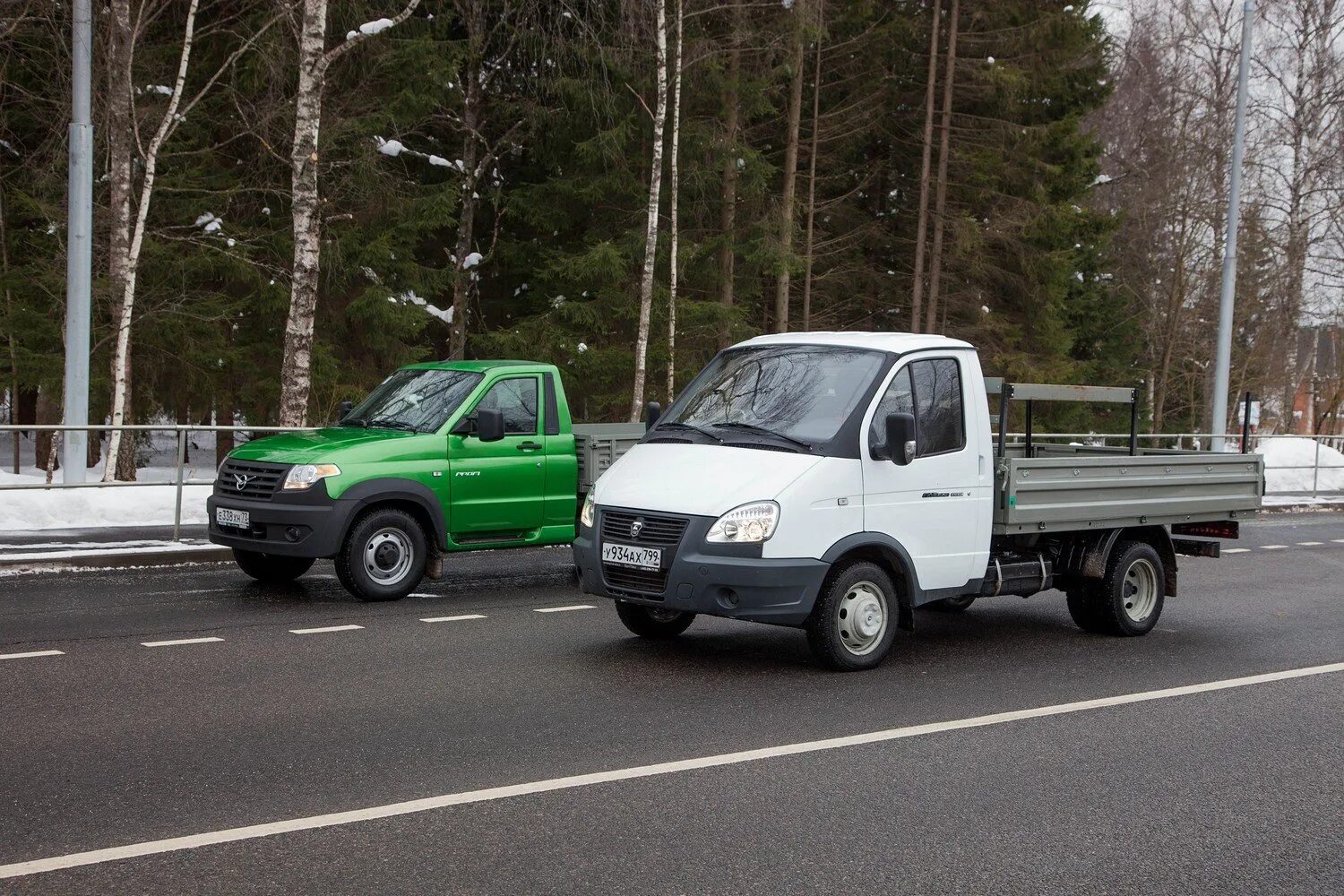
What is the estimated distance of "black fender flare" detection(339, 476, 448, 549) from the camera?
11109mm

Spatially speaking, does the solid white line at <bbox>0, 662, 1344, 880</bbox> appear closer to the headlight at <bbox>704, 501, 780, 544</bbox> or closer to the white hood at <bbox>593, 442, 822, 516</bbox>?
the headlight at <bbox>704, 501, 780, 544</bbox>

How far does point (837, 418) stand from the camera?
875 cm

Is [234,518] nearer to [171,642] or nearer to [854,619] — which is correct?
[171,642]

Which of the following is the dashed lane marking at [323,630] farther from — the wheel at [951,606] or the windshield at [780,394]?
the wheel at [951,606]

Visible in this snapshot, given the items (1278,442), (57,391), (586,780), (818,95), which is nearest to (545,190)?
(818,95)

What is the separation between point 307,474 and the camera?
11023 millimetres

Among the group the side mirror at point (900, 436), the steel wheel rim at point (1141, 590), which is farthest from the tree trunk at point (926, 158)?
the side mirror at point (900, 436)

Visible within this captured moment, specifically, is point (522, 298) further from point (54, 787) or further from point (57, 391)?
point (54, 787)

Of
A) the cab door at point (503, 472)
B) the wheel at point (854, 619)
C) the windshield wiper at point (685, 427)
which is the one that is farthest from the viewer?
the cab door at point (503, 472)

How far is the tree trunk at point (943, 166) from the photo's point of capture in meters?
35.6

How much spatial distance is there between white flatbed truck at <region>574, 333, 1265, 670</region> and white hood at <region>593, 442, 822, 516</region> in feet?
0.04

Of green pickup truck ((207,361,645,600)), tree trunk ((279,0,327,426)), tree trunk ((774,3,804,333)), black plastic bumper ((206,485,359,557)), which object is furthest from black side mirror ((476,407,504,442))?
tree trunk ((774,3,804,333))

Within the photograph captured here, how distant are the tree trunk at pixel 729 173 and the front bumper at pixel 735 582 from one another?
2269cm

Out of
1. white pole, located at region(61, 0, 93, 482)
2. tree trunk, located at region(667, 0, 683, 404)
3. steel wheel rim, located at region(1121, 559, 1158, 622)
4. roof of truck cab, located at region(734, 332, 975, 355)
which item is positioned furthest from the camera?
tree trunk, located at region(667, 0, 683, 404)
